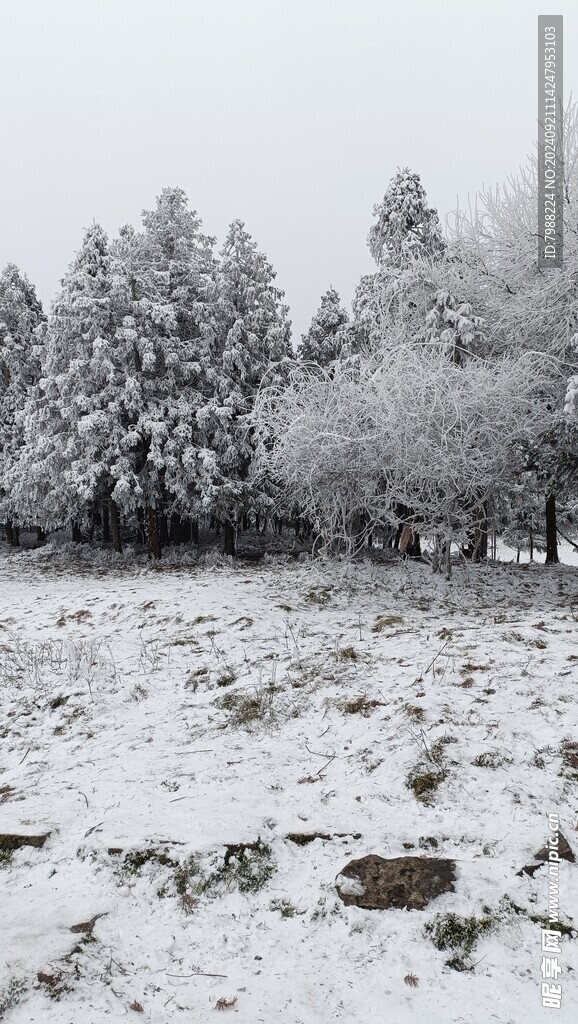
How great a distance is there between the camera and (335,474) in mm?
11875

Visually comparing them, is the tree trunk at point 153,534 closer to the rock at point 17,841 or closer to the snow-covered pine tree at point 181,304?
the snow-covered pine tree at point 181,304

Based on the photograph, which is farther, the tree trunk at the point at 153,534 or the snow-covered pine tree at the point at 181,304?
the tree trunk at the point at 153,534

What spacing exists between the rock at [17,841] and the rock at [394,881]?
2.08 meters

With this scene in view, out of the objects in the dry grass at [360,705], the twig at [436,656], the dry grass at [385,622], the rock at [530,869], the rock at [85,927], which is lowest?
the rock at [85,927]

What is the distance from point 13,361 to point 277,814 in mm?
26734

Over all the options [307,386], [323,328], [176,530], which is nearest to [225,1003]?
[307,386]

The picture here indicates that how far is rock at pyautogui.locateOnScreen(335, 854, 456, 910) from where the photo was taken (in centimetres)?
326

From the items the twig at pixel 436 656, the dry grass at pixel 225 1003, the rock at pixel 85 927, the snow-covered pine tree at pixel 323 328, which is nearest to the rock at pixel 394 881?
the dry grass at pixel 225 1003

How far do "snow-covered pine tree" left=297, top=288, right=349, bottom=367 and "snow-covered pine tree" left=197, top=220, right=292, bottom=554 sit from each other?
3.25m

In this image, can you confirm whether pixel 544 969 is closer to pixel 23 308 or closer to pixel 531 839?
pixel 531 839

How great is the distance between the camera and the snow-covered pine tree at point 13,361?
80.9 feet

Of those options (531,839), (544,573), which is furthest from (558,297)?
(531,839)

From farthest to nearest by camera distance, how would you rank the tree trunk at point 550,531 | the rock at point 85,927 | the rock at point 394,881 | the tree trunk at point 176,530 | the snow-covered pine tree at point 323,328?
1. the snow-covered pine tree at point 323,328
2. the tree trunk at point 176,530
3. the tree trunk at point 550,531
4. the rock at point 394,881
5. the rock at point 85,927

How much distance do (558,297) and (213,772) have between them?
435 inches
